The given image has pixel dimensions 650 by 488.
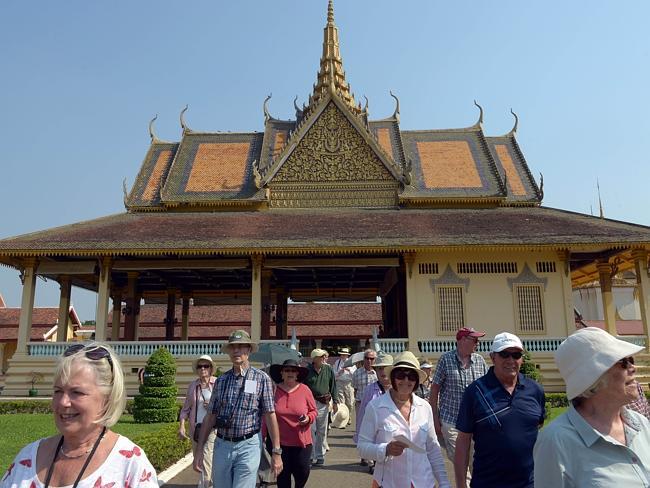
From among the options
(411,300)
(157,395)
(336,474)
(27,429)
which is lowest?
(336,474)

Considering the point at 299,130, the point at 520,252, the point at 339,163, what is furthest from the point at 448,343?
the point at 299,130

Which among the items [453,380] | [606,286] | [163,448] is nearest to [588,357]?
[453,380]

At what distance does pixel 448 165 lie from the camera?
74.5ft

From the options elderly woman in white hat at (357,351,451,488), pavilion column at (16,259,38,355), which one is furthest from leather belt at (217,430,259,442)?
pavilion column at (16,259,38,355)

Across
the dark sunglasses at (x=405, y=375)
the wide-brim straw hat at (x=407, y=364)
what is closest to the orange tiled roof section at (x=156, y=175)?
the wide-brim straw hat at (x=407, y=364)

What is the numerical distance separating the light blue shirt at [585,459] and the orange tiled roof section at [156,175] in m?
21.5

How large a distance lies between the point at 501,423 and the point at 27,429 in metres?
9.89

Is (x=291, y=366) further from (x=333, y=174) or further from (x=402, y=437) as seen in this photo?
(x=333, y=174)

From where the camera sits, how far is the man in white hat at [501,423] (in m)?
3.44

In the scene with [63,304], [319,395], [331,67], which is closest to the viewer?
[319,395]

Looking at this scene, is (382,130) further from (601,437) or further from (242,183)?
(601,437)

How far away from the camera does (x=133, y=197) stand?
22094 mm

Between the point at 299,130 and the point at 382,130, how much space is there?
495cm

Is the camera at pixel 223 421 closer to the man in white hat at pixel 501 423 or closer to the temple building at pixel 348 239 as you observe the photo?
the man in white hat at pixel 501 423
